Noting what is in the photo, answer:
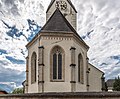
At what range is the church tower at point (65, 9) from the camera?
159 ft

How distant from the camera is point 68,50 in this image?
31.7 meters

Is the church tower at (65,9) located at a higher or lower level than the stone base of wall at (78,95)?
higher

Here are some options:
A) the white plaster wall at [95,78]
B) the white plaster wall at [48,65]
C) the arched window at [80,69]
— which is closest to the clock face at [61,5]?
the white plaster wall at [95,78]

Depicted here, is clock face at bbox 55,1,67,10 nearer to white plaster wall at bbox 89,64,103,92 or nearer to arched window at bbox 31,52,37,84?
white plaster wall at bbox 89,64,103,92

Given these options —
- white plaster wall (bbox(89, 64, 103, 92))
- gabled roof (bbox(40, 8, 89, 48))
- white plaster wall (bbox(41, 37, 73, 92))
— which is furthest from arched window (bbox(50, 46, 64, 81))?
white plaster wall (bbox(89, 64, 103, 92))

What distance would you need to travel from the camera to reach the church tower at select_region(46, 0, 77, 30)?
1902 inches

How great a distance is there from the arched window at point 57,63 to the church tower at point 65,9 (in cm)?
1699

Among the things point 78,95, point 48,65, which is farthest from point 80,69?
point 78,95

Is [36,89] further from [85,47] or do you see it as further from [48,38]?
[85,47]

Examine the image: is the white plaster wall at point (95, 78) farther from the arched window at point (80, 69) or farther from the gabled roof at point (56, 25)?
the gabled roof at point (56, 25)

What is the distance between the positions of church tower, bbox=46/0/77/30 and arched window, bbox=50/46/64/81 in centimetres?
1699

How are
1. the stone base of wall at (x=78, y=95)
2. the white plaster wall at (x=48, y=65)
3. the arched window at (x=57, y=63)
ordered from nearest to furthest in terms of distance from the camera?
the stone base of wall at (x=78, y=95)
the white plaster wall at (x=48, y=65)
the arched window at (x=57, y=63)

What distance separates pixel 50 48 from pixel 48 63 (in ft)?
5.63

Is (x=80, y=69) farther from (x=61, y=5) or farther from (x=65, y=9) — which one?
(x=61, y=5)
